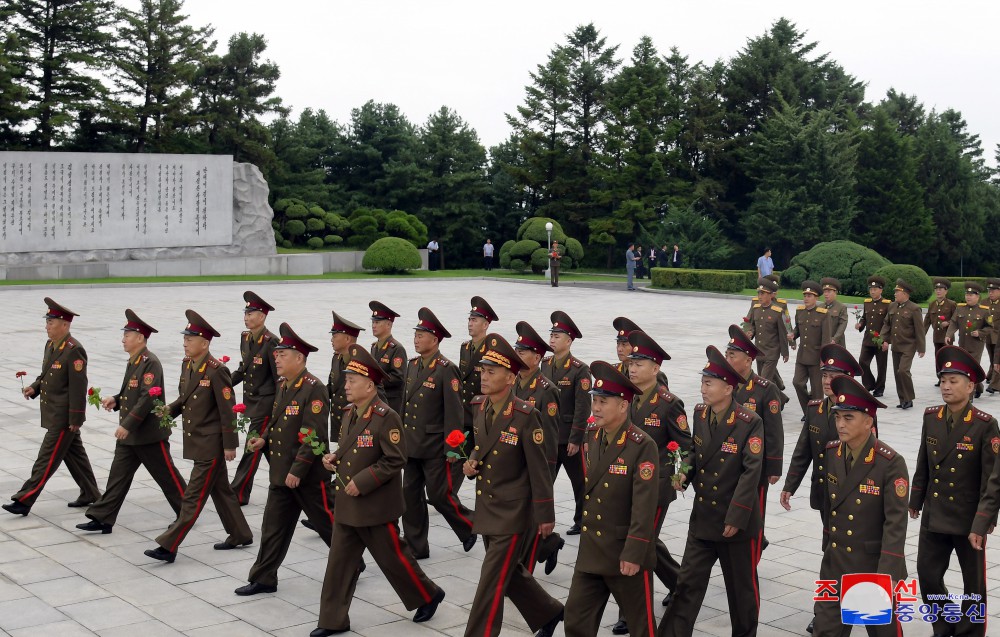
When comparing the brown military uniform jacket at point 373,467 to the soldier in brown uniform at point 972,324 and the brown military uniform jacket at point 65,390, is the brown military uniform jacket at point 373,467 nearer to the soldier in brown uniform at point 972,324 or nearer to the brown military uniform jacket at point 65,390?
the brown military uniform jacket at point 65,390

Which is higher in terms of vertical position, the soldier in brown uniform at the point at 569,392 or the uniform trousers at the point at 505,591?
the soldier in brown uniform at the point at 569,392

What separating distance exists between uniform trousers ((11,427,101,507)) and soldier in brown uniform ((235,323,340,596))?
8.06ft

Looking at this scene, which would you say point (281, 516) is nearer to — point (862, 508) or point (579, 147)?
point (862, 508)

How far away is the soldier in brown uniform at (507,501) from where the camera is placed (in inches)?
215

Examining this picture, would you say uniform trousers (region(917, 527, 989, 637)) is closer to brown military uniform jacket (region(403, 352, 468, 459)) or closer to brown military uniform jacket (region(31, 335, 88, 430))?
brown military uniform jacket (region(403, 352, 468, 459))

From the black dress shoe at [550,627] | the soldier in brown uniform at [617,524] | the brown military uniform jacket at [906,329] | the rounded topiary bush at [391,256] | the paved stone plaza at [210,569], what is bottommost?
the paved stone plaza at [210,569]

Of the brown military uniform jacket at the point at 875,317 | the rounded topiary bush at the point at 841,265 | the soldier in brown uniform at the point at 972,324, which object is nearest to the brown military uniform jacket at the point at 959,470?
the brown military uniform jacket at the point at 875,317

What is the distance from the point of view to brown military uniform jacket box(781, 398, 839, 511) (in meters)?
6.39

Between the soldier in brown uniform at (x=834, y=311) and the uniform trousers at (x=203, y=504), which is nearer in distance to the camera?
the uniform trousers at (x=203, y=504)

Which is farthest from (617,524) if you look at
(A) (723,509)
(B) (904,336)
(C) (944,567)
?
(B) (904,336)

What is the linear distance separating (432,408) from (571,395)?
109cm

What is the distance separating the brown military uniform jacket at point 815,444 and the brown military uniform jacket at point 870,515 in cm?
102

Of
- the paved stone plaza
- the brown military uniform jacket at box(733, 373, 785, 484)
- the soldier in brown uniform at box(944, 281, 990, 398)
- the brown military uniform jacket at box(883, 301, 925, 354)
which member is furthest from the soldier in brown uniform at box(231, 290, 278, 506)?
the soldier in brown uniform at box(944, 281, 990, 398)

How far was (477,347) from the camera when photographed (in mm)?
8422
